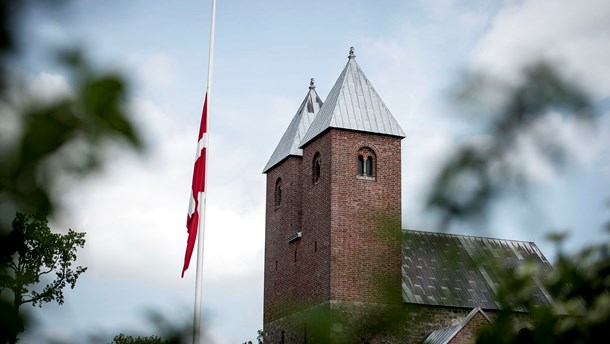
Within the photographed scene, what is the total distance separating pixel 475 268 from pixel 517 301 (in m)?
0.22

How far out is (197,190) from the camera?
1555 cm

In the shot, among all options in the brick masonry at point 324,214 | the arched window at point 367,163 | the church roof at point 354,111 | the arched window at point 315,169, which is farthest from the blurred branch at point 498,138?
the arched window at point 315,169

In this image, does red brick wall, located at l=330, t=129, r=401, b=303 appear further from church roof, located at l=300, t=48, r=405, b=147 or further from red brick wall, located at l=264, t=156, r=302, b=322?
red brick wall, located at l=264, t=156, r=302, b=322

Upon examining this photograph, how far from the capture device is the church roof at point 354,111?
98.5 feet

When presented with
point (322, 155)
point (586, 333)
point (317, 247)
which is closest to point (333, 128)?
point (322, 155)

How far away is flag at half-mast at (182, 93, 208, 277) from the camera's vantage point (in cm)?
1548

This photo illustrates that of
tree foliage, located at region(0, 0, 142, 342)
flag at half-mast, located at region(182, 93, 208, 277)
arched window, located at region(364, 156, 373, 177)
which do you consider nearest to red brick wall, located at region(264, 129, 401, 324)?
arched window, located at region(364, 156, 373, 177)

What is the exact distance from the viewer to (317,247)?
3006cm

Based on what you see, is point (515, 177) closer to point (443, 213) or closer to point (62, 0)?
point (443, 213)

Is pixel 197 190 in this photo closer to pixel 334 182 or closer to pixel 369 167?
pixel 334 182

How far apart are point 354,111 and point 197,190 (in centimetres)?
1556

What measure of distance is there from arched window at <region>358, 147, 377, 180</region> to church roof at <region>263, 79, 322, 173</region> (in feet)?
12.8

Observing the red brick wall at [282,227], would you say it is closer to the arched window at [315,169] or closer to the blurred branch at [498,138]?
the arched window at [315,169]

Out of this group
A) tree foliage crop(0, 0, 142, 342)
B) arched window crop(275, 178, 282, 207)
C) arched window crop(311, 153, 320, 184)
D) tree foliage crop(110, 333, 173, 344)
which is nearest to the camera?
tree foliage crop(0, 0, 142, 342)
